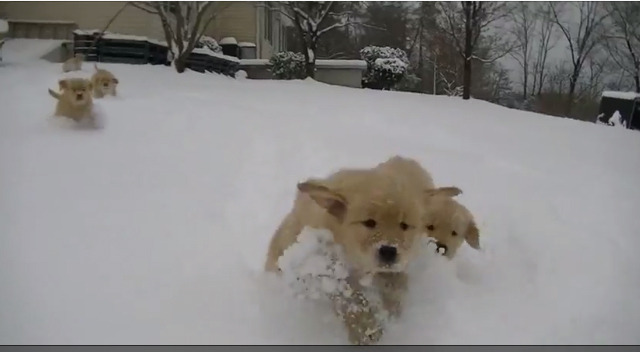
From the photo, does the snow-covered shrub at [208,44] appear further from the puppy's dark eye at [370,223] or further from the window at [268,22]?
the puppy's dark eye at [370,223]

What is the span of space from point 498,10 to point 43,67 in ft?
2.82

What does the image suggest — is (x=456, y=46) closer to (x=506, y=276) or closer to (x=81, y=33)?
(x=506, y=276)

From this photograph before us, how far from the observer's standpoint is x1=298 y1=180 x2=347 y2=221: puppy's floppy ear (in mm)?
669

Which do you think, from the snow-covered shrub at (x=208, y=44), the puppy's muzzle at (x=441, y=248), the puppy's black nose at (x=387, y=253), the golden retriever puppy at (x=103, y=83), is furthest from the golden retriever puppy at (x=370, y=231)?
the snow-covered shrub at (x=208, y=44)

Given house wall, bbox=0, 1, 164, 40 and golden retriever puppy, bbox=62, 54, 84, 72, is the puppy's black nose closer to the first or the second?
house wall, bbox=0, 1, 164, 40

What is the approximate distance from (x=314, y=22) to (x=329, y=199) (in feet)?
1.84

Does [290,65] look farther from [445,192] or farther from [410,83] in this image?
[445,192]

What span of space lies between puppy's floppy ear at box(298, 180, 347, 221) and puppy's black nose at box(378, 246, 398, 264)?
70 millimetres

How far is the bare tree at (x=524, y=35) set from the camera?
0.93 metres

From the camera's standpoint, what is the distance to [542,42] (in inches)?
38.5

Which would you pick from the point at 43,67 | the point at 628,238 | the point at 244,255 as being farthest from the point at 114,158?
the point at 628,238

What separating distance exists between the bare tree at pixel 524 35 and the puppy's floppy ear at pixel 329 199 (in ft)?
1.42

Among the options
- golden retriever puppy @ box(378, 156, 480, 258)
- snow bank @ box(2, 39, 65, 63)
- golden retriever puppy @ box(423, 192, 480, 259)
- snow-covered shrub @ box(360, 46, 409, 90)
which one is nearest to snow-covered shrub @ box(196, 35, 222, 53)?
snow bank @ box(2, 39, 65, 63)

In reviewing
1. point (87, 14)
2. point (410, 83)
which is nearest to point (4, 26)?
point (87, 14)
